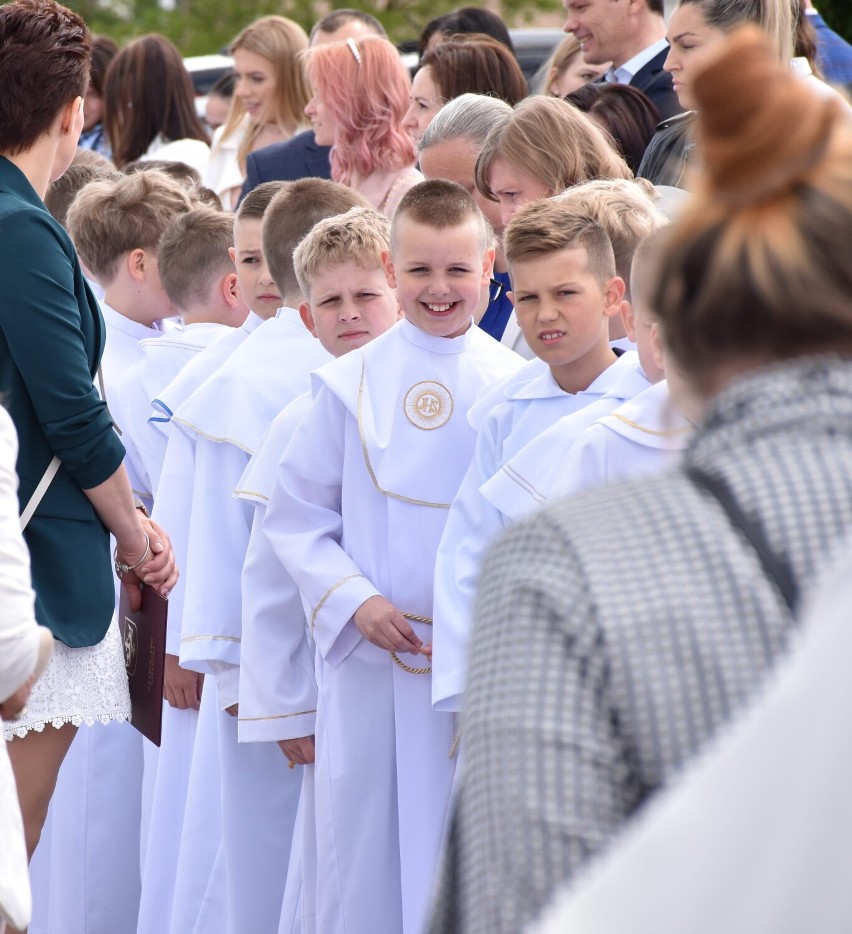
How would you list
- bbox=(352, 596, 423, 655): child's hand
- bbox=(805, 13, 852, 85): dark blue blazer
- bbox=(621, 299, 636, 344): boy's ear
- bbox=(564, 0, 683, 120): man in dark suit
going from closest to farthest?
bbox=(621, 299, 636, 344): boy's ear < bbox=(352, 596, 423, 655): child's hand < bbox=(805, 13, 852, 85): dark blue blazer < bbox=(564, 0, 683, 120): man in dark suit

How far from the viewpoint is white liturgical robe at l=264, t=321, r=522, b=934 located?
3.75 m

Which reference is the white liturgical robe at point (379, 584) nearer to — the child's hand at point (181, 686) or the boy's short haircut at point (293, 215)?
the boy's short haircut at point (293, 215)

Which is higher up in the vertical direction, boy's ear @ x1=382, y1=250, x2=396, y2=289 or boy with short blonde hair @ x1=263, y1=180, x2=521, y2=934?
boy's ear @ x1=382, y1=250, x2=396, y2=289

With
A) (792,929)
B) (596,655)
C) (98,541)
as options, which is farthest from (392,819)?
(792,929)

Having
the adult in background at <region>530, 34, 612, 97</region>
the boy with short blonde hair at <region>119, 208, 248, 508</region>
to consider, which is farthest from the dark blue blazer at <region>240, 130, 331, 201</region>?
the boy with short blonde hair at <region>119, 208, 248, 508</region>

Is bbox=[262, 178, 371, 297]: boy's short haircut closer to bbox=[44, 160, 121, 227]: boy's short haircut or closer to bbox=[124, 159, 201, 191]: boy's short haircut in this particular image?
bbox=[124, 159, 201, 191]: boy's short haircut

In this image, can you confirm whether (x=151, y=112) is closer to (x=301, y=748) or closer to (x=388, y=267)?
(x=388, y=267)

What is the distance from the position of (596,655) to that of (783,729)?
31cm

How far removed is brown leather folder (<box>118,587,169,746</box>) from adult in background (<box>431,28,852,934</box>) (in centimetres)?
261

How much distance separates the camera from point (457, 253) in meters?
3.82

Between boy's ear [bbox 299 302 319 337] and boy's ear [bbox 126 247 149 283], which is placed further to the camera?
boy's ear [bbox 126 247 149 283]

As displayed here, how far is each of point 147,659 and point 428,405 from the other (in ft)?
3.31

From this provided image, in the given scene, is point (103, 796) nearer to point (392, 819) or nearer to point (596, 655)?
point (392, 819)

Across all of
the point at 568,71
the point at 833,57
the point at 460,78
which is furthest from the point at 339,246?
the point at 568,71
